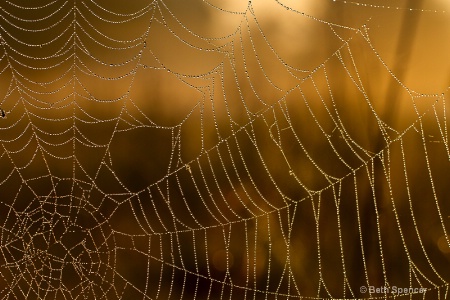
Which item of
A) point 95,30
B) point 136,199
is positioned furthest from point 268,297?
point 95,30

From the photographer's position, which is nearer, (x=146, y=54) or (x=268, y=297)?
(x=146, y=54)

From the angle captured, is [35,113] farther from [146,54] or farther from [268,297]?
[268,297]

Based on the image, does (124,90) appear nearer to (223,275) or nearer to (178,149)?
(178,149)

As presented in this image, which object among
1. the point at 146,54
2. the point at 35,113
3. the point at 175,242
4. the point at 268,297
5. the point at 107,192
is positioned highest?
the point at 146,54

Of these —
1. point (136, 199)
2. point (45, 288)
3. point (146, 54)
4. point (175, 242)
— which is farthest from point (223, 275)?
point (146, 54)

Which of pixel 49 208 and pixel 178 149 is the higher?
pixel 178 149

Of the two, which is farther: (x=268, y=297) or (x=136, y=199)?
(x=268, y=297)
